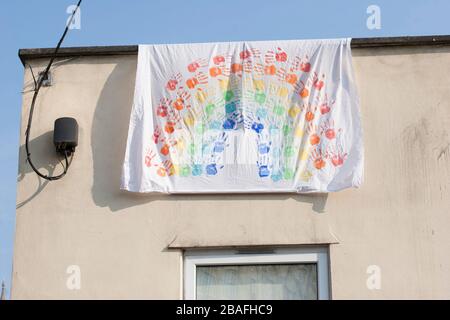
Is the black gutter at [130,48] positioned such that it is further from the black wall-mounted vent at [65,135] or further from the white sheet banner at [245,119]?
the black wall-mounted vent at [65,135]

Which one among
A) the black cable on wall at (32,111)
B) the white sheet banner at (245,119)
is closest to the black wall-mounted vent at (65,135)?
the black cable on wall at (32,111)

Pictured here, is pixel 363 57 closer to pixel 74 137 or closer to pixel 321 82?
pixel 321 82

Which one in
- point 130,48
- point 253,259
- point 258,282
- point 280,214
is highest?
point 130,48

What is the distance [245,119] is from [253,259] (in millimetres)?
1307

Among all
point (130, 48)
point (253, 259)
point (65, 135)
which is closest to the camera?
point (253, 259)

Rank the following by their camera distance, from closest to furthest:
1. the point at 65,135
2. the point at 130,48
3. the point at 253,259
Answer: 1. the point at 253,259
2. the point at 65,135
3. the point at 130,48

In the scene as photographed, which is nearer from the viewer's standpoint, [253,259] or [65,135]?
[253,259]

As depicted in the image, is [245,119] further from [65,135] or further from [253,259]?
[65,135]

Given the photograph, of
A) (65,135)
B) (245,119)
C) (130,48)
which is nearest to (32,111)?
(65,135)

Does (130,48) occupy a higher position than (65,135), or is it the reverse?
(130,48)

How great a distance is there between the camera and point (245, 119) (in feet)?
28.3
